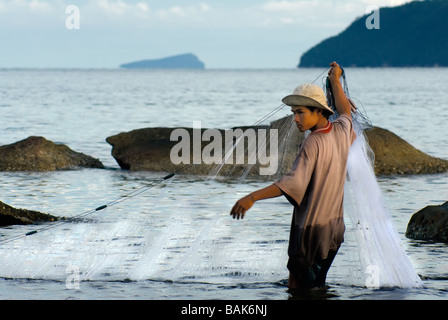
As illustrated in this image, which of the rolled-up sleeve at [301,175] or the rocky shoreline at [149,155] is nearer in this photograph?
the rolled-up sleeve at [301,175]

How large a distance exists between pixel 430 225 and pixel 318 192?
424 cm

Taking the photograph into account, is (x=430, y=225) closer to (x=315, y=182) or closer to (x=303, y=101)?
(x=315, y=182)

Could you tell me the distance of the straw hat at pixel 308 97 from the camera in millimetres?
6039

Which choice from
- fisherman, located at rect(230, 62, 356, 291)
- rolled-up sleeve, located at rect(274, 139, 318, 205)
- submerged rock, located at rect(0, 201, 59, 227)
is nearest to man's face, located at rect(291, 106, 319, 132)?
fisherman, located at rect(230, 62, 356, 291)

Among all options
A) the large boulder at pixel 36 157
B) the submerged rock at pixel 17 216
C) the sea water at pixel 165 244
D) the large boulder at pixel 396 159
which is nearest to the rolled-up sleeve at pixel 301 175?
the sea water at pixel 165 244

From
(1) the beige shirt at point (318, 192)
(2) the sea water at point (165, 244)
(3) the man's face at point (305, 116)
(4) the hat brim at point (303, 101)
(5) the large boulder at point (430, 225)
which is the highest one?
(4) the hat brim at point (303, 101)

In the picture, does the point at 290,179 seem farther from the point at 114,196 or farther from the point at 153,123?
the point at 153,123

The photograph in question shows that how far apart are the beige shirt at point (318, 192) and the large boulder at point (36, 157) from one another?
1180 centimetres

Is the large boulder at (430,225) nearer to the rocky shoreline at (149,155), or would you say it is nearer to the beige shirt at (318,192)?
the beige shirt at (318,192)
